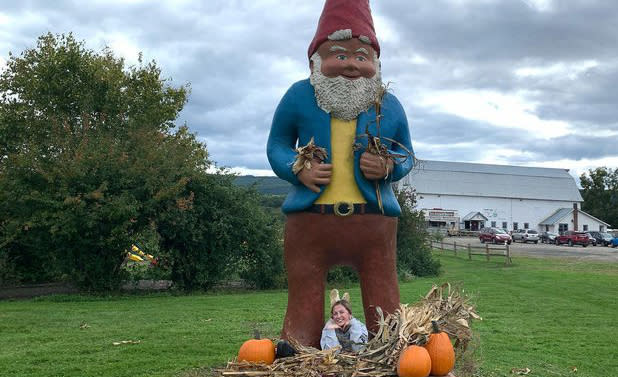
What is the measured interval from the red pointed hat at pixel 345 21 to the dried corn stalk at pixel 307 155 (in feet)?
2.73

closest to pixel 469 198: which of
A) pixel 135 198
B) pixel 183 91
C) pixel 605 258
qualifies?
pixel 605 258

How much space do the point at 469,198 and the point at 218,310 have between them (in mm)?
39977

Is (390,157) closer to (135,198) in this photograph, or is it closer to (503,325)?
(503,325)

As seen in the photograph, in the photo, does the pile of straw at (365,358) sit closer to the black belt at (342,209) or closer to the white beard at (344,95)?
the black belt at (342,209)

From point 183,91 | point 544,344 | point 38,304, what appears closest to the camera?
point 544,344

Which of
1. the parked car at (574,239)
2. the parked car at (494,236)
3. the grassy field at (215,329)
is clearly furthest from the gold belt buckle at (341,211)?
the parked car at (574,239)

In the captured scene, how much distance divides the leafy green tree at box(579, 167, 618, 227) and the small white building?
1.00 m

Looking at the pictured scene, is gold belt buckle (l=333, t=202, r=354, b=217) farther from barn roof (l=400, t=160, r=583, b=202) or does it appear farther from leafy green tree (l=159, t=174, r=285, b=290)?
barn roof (l=400, t=160, r=583, b=202)

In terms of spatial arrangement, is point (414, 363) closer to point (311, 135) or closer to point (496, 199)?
point (311, 135)

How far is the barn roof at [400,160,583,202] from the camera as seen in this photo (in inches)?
1842

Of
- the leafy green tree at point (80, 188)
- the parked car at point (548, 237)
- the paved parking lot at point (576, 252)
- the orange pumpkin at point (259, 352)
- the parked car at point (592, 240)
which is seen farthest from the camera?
the parked car at point (548, 237)

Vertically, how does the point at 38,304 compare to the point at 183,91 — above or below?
below

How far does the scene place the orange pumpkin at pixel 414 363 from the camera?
11.9 ft

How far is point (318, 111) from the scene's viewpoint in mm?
→ 4418
